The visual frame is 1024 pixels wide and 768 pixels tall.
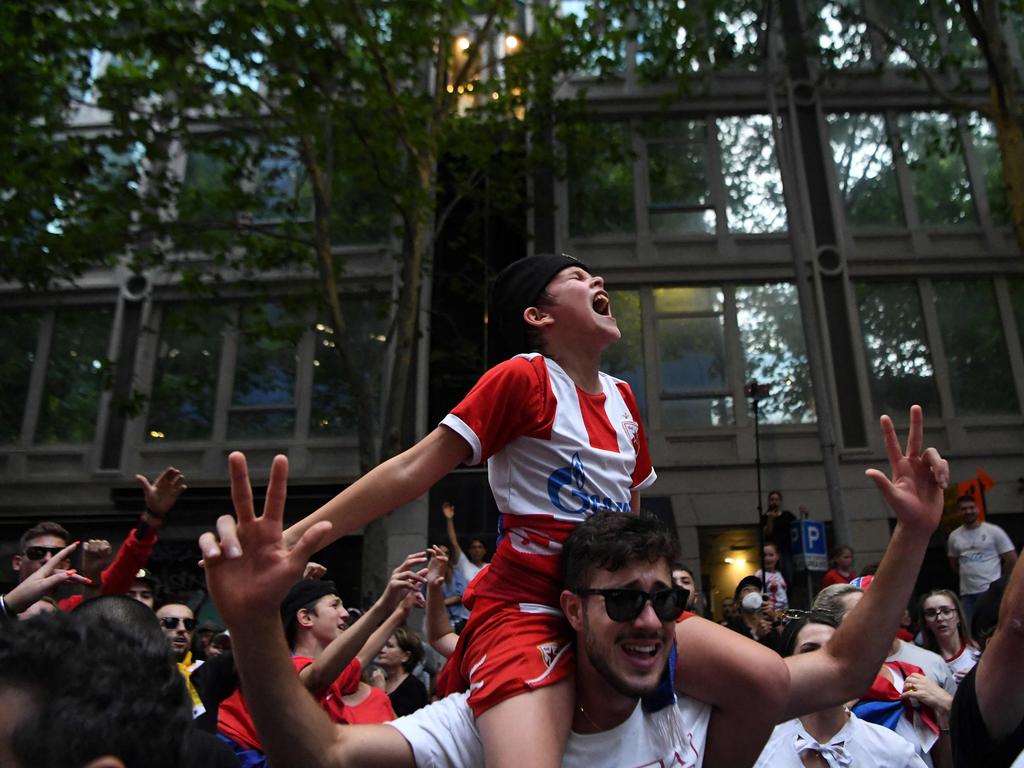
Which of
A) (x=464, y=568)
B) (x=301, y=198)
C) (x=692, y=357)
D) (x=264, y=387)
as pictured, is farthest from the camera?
(x=301, y=198)

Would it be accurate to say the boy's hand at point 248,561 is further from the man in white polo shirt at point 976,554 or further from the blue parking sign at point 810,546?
the man in white polo shirt at point 976,554

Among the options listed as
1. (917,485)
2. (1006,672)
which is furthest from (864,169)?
(1006,672)

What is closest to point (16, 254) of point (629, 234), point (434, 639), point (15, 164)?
point (15, 164)

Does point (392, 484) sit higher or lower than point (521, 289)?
lower

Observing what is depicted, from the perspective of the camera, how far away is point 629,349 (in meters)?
17.1

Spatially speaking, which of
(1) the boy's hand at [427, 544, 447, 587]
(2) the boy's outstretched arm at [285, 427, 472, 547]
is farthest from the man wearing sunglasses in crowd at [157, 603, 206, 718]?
(2) the boy's outstretched arm at [285, 427, 472, 547]

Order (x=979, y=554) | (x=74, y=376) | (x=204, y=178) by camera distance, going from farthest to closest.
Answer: (x=204, y=178)
(x=74, y=376)
(x=979, y=554)

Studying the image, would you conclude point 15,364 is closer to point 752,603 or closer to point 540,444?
point 752,603

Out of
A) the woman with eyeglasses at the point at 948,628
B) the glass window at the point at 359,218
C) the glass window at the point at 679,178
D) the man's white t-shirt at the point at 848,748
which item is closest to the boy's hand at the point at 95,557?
the man's white t-shirt at the point at 848,748

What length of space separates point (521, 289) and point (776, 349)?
1456 cm

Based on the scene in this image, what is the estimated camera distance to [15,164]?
12.8m

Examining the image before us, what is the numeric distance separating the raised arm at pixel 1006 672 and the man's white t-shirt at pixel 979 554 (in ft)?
30.3

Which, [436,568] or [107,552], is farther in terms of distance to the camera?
[107,552]

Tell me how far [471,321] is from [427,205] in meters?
5.92
